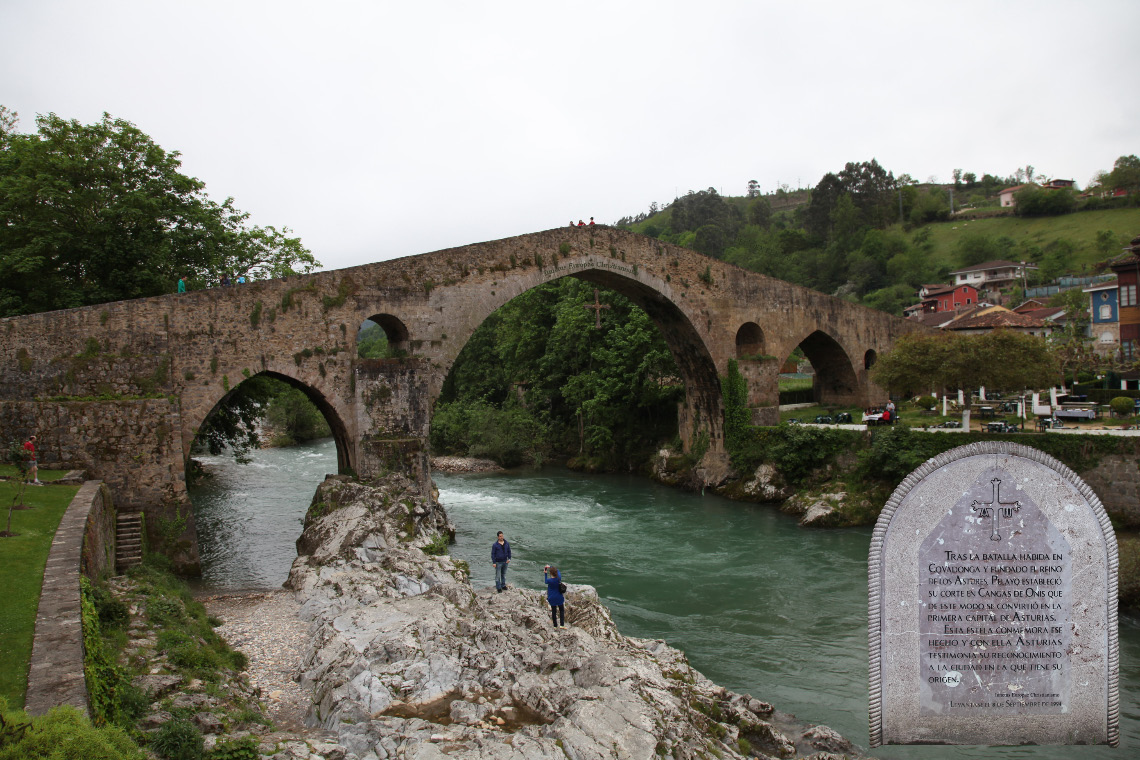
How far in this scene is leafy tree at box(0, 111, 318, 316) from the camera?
1434 centimetres

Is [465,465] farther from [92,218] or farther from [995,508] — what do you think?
[995,508]

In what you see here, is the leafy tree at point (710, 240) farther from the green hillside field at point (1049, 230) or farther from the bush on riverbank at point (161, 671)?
the bush on riverbank at point (161, 671)

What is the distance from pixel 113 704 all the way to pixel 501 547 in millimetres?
5715

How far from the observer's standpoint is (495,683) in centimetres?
725

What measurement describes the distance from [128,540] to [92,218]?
7563 millimetres

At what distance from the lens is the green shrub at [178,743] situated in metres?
5.00

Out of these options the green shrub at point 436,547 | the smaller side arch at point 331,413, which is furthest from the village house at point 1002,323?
the smaller side arch at point 331,413

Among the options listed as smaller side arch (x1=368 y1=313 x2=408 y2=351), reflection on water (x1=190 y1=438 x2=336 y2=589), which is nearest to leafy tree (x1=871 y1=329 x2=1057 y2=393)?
smaller side arch (x1=368 y1=313 x2=408 y2=351)

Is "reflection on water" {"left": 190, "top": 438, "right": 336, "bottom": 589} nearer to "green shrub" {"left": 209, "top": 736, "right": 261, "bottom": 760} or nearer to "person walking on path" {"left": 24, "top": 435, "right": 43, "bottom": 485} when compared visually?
"person walking on path" {"left": 24, "top": 435, "right": 43, "bottom": 485}

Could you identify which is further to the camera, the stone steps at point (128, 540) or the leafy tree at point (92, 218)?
the leafy tree at point (92, 218)

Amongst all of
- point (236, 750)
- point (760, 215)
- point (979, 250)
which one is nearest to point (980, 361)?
point (236, 750)

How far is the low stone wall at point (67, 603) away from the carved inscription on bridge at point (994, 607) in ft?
16.3

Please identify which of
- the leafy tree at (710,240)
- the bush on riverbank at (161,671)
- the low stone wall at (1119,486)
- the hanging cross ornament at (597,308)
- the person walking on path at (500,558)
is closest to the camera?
the bush on riverbank at (161,671)

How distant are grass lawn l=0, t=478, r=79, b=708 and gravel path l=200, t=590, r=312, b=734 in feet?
7.13
